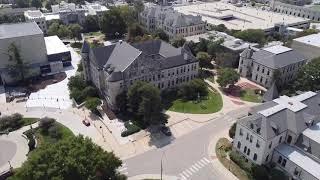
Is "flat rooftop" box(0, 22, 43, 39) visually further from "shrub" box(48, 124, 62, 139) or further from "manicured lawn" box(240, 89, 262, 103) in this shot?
"manicured lawn" box(240, 89, 262, 103)

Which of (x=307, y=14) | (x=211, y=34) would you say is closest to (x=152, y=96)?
(x=211, y=34)

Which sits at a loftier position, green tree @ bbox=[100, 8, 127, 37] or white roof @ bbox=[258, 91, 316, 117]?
green tree @ bbox=[100, 8, 127, 37]

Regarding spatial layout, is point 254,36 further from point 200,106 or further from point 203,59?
point 200,106

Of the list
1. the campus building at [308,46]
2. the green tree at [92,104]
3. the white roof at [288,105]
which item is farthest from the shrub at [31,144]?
the campus building at [308,46]

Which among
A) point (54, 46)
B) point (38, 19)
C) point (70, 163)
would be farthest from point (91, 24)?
point (70, 163)

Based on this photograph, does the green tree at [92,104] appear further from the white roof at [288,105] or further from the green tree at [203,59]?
the white roof at [288,105]

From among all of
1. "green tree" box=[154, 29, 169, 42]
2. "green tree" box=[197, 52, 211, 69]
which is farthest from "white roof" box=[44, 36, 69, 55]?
"green tree" box=[197, 52, 211, 69]

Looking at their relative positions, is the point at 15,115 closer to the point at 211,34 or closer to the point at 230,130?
the point at 230,130
